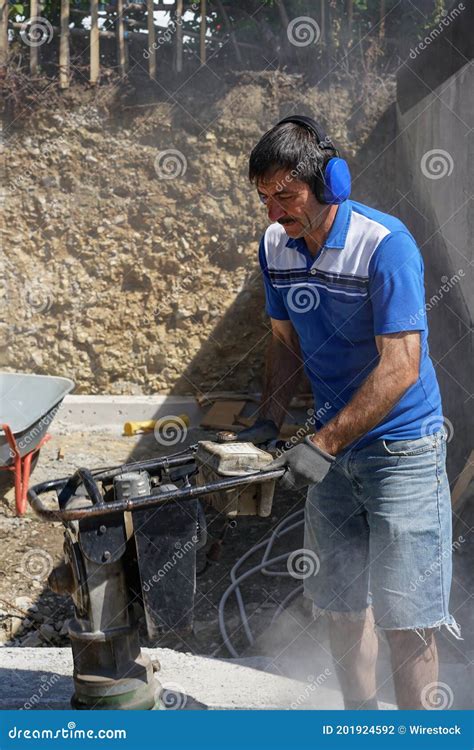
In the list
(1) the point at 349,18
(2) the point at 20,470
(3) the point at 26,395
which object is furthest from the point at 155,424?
(1) the point at 349,18

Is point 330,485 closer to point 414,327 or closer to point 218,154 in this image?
point 414,327

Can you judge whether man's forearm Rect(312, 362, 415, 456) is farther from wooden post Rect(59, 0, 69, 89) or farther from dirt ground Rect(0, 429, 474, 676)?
wooden post Rect(59, 0, 69, 89)

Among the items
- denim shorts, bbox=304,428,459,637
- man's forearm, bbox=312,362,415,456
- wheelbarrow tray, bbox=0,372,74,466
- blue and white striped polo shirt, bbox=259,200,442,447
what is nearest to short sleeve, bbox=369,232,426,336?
blue and white striped polo shirt, bbox=259,200,442,447

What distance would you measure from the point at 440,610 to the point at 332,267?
1.12m

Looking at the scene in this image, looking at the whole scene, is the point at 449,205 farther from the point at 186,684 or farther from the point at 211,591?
the point at 186,684

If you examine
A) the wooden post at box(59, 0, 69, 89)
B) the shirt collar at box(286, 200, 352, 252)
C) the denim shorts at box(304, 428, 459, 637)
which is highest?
the wooden post at box(59, 0, 69, 89)

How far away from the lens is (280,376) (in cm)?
308

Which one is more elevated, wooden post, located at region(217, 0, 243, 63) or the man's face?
wooden post, located at region(217, 0, 243, 63)

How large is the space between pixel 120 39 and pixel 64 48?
55 cm

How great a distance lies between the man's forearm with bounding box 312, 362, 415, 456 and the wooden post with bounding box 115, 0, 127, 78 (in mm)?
6556

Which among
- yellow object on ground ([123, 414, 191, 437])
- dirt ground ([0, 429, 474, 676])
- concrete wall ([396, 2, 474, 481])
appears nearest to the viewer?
dirt ground ([0, 429, 474, 676])

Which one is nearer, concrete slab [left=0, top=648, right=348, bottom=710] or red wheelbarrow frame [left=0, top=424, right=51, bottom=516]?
concrete slab [left=0, top=648, right=348, bottom=710]

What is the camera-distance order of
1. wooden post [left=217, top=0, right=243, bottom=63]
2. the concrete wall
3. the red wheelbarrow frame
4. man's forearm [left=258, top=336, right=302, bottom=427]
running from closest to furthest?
1. man's forearm [left=258, top=336, right=302, bottom=427]
2. the concrete wall
3. the red wheelbarrow frame
4. wooden post [left=217, top=0, right=243, bottom=63]

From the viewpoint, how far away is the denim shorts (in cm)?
263
